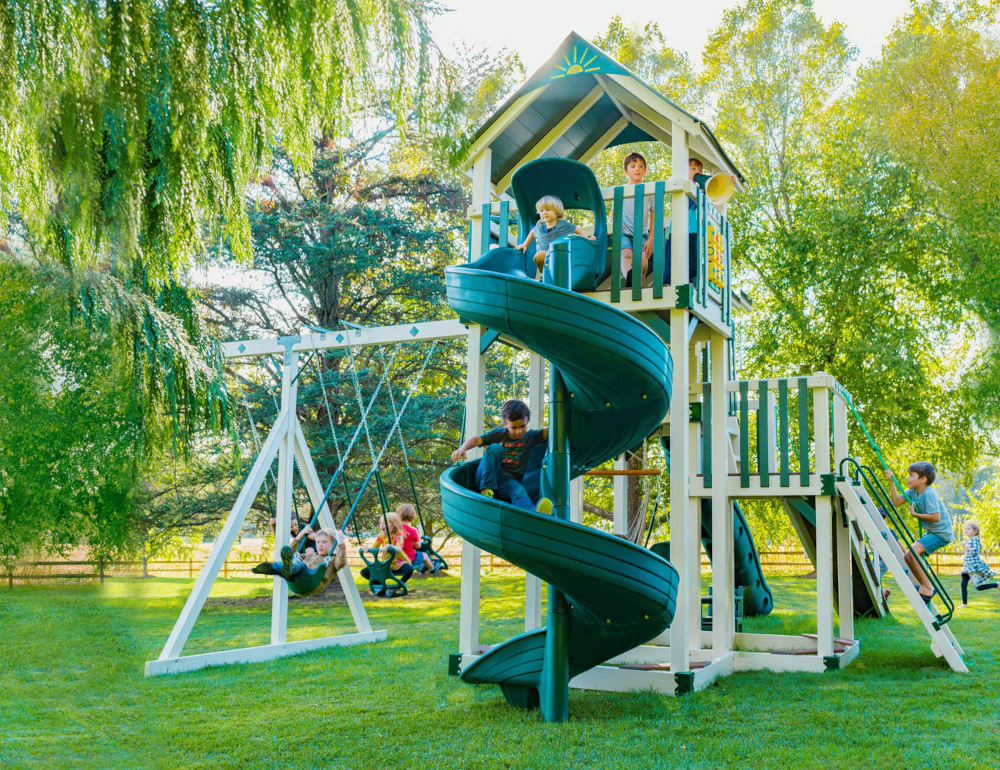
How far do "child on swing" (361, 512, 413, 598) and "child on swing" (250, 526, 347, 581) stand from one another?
314 mm

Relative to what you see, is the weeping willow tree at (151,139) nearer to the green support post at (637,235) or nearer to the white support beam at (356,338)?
the green support post at (637,235)

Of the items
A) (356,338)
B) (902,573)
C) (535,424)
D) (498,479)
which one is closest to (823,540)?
(902,573)

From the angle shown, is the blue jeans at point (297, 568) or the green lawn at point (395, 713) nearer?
the green lawn at point (395, 713)

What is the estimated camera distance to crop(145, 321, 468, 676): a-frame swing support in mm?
7269

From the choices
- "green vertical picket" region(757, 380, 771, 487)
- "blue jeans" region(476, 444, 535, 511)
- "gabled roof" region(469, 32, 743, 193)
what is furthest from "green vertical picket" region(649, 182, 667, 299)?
"green vertical picket" region(757, 380, 771, 487)

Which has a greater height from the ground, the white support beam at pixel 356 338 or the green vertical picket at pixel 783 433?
the white support beam at pixel 356 338

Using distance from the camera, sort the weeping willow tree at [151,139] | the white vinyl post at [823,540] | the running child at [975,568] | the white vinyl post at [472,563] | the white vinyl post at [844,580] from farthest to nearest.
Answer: the running child at [975,568] → the white vinyl post at [844,580] → the white vinyl post at [823,540] → the white vinyl post at [472,563] → the weeping willow tree at [151,139]

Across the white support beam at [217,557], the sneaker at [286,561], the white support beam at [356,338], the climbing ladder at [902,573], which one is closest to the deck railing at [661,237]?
the white support beam at [356,338]

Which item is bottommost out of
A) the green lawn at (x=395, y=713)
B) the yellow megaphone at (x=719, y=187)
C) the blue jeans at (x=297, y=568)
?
the green lawn at (x=395, y=713)

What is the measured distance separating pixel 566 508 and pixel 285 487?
4.05 m

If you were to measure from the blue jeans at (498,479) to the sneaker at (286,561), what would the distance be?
2.36 metres

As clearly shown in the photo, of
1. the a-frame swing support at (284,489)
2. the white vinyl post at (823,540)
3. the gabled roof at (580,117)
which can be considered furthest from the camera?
the a-frame swing support at (284,489)

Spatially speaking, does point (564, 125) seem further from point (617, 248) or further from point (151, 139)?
point (151, 139)

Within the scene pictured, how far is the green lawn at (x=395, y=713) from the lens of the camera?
2.11 meters
